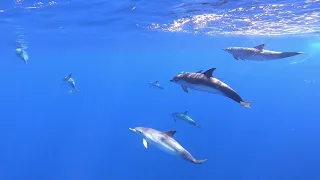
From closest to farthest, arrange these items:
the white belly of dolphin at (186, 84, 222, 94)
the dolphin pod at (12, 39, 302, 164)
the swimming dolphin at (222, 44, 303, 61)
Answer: the dolphin pod at (12, 39, 302, 164) → the white belly of dolphin at (186, 84, 222, 94) → the swimming dolphin at (222, 44, 303, 61)

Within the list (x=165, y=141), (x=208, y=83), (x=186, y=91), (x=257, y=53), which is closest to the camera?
(x=208, y=83)

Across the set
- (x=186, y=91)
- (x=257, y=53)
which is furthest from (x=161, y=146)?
(x=257, y=53)

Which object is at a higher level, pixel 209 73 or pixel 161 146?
pixel 209 73

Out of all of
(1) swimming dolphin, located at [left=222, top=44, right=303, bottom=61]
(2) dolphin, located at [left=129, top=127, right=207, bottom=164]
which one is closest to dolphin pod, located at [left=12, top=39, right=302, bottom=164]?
(2) dolphin, located at [left=129, top=127, right=207, bottom=164]

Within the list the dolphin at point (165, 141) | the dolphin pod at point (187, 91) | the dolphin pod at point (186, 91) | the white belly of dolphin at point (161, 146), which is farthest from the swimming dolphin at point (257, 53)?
the white belly of dolphin at point (161, 146)

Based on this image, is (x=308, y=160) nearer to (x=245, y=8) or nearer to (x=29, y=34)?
(x=245, y=8)

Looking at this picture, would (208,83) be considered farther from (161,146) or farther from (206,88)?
(161,146)

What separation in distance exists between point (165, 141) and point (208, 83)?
1.62m

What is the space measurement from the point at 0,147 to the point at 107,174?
2129 cm

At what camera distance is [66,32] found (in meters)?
26.9

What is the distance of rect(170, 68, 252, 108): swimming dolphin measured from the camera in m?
6.06

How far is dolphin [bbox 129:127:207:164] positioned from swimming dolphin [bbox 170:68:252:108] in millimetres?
1230

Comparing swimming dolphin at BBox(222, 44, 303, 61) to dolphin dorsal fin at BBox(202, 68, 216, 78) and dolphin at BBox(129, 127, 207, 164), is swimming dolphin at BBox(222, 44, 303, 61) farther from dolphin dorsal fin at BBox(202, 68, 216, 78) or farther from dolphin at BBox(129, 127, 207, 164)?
dolphin at BBox(129, 127, 207, 164)

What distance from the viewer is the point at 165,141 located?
6590mm
